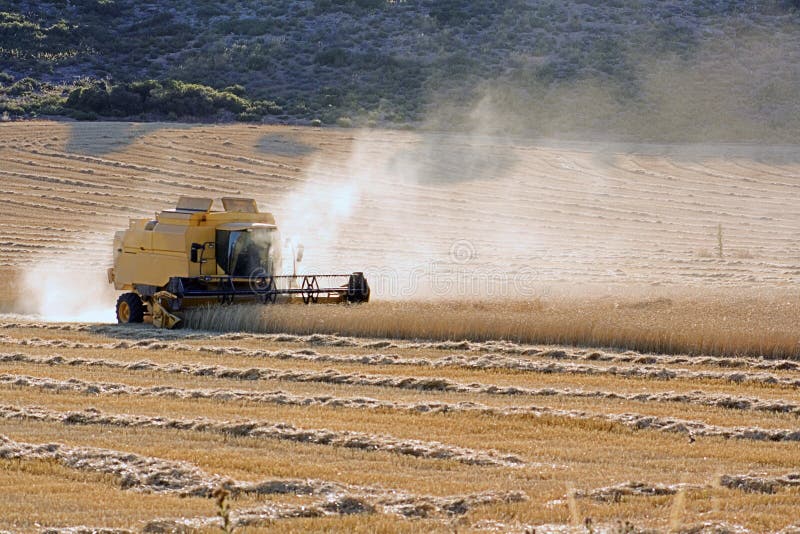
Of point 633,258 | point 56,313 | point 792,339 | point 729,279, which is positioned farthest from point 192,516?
point 633,258

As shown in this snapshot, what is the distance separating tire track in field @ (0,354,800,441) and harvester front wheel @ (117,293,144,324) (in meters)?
5.83

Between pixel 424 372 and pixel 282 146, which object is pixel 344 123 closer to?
pixel 282 146

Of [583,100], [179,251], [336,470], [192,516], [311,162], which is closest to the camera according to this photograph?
[192,516]

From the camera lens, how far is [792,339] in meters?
17.8

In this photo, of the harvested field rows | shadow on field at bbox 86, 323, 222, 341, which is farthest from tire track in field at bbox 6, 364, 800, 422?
shadow on field at bbox 86, 323, 222, 341

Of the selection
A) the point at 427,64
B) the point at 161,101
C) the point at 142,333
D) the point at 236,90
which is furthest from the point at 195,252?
Answer: the point at 427,64

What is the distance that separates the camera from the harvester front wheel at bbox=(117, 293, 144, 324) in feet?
78.1

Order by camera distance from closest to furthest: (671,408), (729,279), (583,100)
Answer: (671,408), (729,279), (583,100)

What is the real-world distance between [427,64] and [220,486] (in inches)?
2131

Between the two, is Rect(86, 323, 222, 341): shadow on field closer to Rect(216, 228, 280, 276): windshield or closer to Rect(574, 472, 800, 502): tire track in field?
Rect(216, 228, 280, 276): windshield

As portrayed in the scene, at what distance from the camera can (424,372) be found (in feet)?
53.7

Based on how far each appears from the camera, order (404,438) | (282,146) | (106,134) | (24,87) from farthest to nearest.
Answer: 1. (24,87)
2. (106,134)
3. (282,146)
4. (404,438)

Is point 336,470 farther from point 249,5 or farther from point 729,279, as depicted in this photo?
point 249,5

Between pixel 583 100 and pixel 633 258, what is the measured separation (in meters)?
25.0
